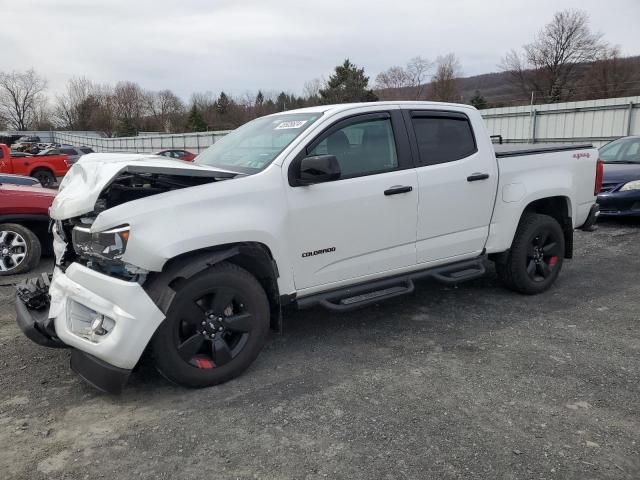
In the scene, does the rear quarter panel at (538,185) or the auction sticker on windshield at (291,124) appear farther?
the rear quarter panel at (538,185)

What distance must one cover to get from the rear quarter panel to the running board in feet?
1.19

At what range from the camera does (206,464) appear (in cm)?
259

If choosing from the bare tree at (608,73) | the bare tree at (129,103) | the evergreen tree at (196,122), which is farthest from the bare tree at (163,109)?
the bare tree at (608,73)

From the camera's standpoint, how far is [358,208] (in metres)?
3.85

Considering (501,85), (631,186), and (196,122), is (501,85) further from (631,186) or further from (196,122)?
(631,186)

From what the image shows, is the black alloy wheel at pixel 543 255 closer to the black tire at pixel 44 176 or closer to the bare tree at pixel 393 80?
the black tire at pixel 44 176

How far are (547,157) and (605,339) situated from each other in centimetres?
189

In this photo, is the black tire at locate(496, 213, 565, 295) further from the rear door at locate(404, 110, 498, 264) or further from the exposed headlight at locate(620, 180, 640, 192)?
the exposed headlight at locate(620, 180, 640, 192)

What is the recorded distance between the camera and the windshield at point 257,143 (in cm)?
378

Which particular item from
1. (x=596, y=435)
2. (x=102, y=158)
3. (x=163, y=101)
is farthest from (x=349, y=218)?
(x=163, y=101)

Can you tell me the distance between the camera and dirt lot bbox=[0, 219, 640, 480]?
8.46 feet

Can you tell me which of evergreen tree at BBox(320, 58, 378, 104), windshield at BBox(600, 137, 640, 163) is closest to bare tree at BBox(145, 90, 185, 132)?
evergreen tree at BBox(320, 58, 378, 104)

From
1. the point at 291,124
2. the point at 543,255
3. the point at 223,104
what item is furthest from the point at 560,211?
the point at 223,104

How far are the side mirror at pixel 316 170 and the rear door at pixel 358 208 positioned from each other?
0.08m
